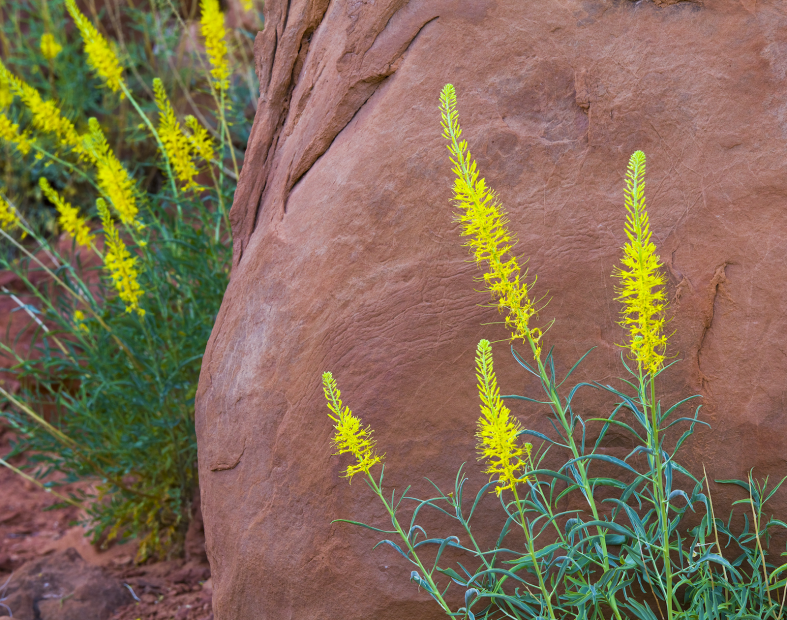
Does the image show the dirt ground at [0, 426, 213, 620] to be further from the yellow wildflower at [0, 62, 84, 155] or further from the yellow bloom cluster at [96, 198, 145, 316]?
the yellow wildflower at [0, 62, 84, 155]

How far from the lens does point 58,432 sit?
3.26 metres

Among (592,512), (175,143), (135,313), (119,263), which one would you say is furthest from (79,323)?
(592,512)

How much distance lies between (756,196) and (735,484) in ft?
2.61

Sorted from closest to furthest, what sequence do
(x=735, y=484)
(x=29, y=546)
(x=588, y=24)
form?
(x=735, y=484), (x=588, y=24), (x=29, y=546)

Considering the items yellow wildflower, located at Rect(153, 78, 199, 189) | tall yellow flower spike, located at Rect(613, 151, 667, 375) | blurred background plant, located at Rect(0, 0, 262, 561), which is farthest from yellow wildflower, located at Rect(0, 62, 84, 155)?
tall yellow flower spike, located at Rect(613, 151, 667, 375)

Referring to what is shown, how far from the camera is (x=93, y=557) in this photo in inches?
140

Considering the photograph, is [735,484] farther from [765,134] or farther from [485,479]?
[765,134]

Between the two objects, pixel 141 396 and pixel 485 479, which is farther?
pixel 141 396

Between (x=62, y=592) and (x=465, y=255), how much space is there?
2246 mm

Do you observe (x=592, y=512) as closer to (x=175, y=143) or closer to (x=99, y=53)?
(x=175, y=143)

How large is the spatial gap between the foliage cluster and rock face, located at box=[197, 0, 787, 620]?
0.10 meters

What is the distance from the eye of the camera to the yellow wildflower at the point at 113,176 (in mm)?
2840

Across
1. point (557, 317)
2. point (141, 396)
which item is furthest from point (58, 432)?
point (557, 317)

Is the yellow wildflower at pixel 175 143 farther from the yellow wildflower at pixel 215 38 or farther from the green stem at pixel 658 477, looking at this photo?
the green stem at pixel 658 477
